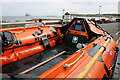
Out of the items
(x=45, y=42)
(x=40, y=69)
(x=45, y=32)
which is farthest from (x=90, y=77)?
(x=45, y=32)

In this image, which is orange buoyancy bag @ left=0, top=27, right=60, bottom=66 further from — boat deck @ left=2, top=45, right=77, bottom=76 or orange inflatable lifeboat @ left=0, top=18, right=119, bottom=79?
boat deck @ left=2, top=45, right=77, bottom=76

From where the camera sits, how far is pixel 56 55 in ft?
11.3

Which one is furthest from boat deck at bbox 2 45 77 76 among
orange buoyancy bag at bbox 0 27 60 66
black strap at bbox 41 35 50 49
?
black strap at bbox 41 35 50 49

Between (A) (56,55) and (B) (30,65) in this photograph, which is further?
(A) (56,55)

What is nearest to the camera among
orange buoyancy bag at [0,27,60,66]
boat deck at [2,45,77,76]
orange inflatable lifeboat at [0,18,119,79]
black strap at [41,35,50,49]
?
orange inflatable lifeboat at [0,18,119,79]

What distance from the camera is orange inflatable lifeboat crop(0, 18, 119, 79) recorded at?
152 centimetres

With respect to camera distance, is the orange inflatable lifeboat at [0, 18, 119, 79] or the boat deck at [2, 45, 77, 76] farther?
the boat deck at [2, 45, 77, 76]

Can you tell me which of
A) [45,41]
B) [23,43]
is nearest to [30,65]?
[23,43]

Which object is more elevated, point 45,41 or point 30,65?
point 45,41

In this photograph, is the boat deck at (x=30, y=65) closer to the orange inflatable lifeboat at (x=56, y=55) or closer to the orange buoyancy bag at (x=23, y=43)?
the orange inflatable lifeboat at (x=56, y=55)

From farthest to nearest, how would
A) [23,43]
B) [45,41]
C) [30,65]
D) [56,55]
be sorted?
[45,41], [56,55], [23,43], [30,65]

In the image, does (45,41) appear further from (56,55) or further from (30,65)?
(30,65)

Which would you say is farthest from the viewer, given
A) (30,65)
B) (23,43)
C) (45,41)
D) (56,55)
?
(45,41)

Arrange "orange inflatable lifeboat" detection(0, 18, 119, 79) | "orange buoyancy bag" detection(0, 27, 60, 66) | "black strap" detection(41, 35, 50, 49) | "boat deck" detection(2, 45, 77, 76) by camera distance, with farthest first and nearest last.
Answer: "black strap" detection(41, 35, 50, 49) < "orange buoyancy bag" detection(0, 27, 60, 66) < "boat deck" detection(2, 45, 77, 76) < "orange inflatable lifeboat" detection(0, 18, 119, 79)
